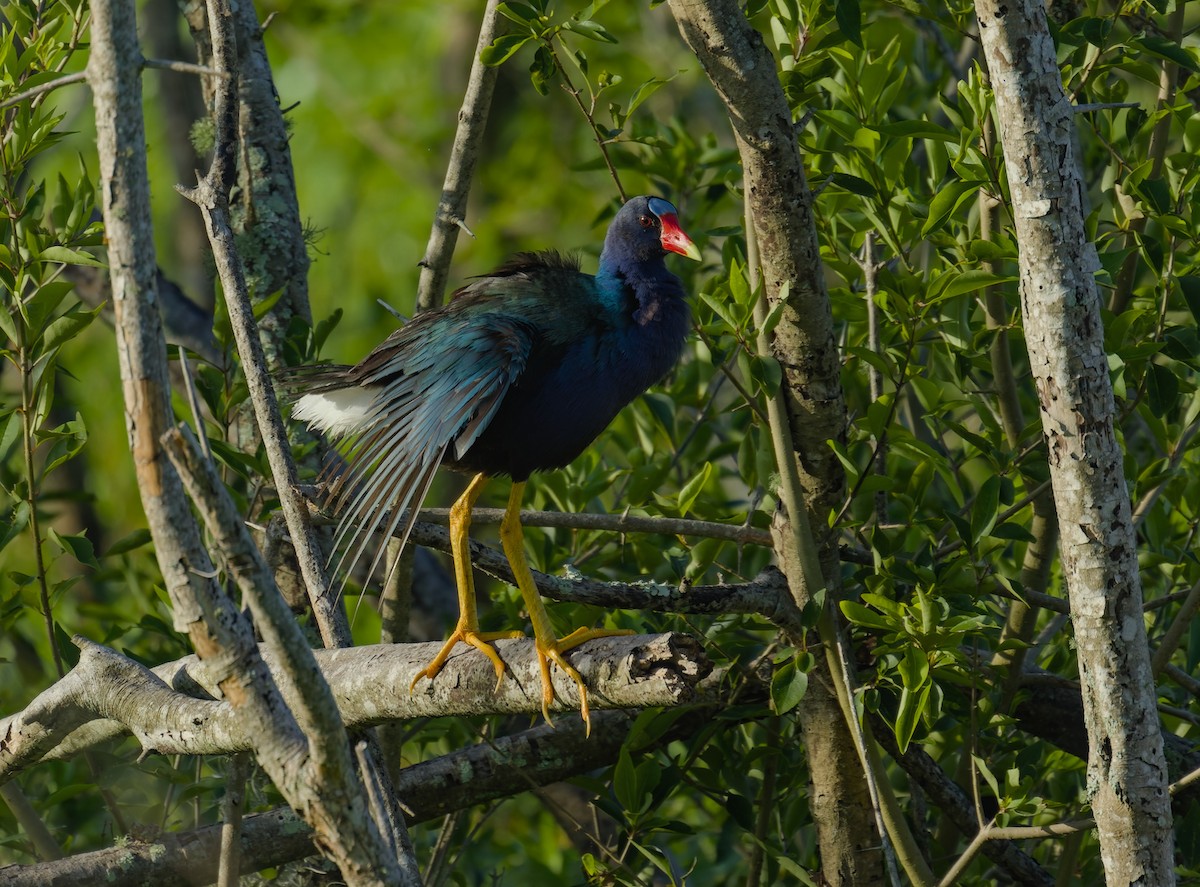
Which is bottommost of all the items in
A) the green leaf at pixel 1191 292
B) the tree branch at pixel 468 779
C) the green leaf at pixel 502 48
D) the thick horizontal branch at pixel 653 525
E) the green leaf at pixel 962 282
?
the tree branch at pixel 468 779

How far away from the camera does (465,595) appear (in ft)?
11.5

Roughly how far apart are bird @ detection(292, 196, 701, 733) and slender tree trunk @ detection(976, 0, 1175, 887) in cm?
118

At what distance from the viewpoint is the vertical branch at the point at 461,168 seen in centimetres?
355

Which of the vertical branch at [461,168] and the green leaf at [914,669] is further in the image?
the vertical branch at [461,168]

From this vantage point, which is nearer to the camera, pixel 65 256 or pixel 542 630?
pixel 542 630

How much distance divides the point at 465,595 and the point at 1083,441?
1694mm

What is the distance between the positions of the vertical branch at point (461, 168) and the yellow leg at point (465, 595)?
2.17 feet

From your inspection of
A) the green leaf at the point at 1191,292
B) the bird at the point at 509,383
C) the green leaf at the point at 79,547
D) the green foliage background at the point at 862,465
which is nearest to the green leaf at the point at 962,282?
the green foliage background at the point at 862,465

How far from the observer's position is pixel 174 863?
3.30 metres

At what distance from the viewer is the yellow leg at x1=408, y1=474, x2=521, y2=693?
3156mm

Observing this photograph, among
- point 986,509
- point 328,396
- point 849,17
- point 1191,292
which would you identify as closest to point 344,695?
point 328,396

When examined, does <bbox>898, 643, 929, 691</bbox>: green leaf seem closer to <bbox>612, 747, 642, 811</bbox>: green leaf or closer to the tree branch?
<bbox>612, 747, 642, 811</bbox>: green leaf

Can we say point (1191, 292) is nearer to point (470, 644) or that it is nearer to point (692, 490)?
point (692, 490)

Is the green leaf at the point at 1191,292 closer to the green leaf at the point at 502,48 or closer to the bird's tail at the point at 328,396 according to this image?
the green leaf at the point at 502,48
